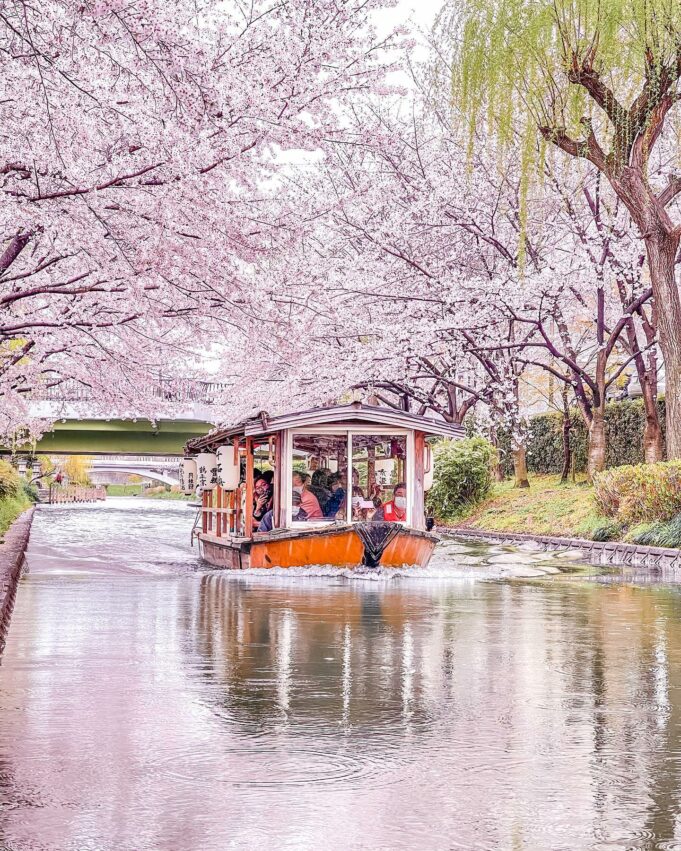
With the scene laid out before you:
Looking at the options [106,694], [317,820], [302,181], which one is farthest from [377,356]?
[317,820]

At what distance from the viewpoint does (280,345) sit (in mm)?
18688

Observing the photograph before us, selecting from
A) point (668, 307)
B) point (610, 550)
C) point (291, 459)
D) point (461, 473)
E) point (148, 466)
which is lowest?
point (610, 550)

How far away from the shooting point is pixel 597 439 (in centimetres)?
3419

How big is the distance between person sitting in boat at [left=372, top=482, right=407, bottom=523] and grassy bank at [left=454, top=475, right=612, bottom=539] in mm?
6008

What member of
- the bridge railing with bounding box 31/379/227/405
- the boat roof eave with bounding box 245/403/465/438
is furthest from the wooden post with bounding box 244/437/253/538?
the bridge railing with bounding box 31/379/227/405

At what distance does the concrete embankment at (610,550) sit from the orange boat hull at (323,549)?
4.43 metres

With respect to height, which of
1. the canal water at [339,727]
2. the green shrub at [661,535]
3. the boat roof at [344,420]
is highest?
the boat roof at [344,420]

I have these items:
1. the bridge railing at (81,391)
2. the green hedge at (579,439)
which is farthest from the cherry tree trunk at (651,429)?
the bridge railing at (81,391)

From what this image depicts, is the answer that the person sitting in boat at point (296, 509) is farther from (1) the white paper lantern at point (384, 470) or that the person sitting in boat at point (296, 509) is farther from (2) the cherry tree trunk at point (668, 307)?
(2) the cherry tree trunk at point (668, 307)

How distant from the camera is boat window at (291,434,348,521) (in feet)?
80.5

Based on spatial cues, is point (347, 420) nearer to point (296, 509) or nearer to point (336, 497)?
point (336, 497)

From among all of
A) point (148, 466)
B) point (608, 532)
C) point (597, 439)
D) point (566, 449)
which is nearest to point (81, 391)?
point (566, 449)

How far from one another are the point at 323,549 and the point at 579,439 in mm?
19056

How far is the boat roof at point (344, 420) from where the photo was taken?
23641 millimetres
